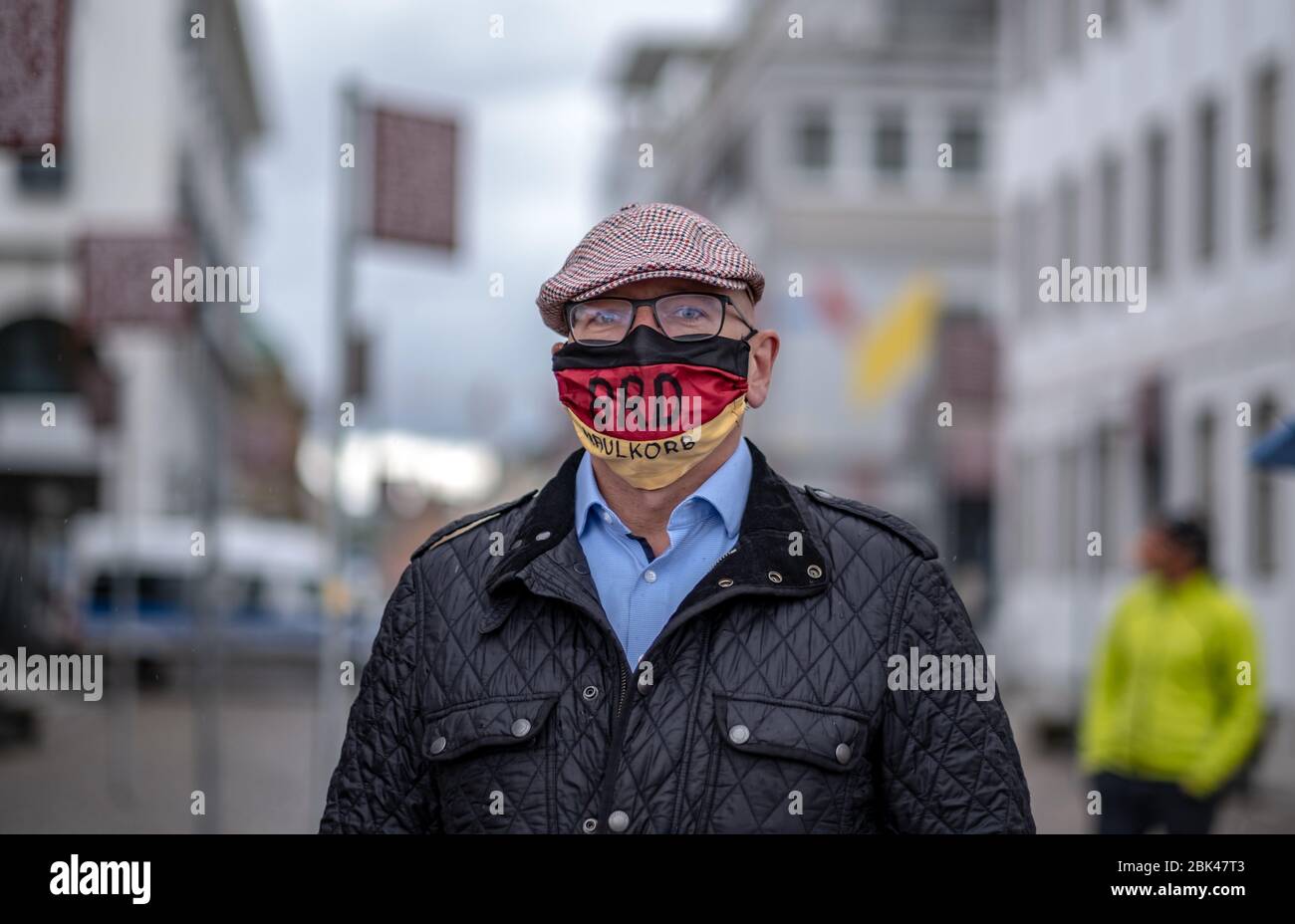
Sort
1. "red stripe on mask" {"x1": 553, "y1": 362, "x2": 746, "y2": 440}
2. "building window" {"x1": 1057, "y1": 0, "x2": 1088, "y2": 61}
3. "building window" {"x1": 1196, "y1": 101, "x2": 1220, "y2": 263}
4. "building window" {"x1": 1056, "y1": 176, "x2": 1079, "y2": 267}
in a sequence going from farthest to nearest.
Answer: "building window" {"x1": 1056, "y1": 176, "x2": 1079, "y2": 267} → "building window" {"x1": 1057, "y1": 0, "x2": 1088, "y2": 61} → "building window" {"x1": 1196, "y1": 101, "x2": 1220, "y2": 263} → "red stripe on mask" {"x1": 553, "y1": 362, "x2": 746, "y2": 440}

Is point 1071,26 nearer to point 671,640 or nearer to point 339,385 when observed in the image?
point 339,385

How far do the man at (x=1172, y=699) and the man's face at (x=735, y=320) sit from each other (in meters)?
4.60

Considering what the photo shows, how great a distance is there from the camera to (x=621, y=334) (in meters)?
3.29

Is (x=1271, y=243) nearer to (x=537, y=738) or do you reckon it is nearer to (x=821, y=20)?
(x=537, y=738)

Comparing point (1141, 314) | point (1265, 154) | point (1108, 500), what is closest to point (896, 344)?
point (1141, 314)

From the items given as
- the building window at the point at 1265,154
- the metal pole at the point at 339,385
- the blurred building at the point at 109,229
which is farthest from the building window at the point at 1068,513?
the metal pole at the point at 339,385

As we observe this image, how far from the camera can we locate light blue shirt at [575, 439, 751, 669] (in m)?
3.30

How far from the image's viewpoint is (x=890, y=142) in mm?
55531

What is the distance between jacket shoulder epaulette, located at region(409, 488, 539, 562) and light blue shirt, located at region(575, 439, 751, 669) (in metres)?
0.17

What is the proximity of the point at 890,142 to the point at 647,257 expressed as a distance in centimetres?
5331

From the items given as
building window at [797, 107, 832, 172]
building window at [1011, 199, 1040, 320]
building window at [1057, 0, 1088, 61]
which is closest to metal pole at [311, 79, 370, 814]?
building window at [1057, 0, 1088, 61]

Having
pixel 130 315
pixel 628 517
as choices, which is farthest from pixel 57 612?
pixel 628 517

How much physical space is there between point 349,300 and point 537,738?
24.1 feet

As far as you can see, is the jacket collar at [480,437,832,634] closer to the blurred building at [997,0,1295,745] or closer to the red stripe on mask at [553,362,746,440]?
the red stripe on mask at [553,362,746,440]
